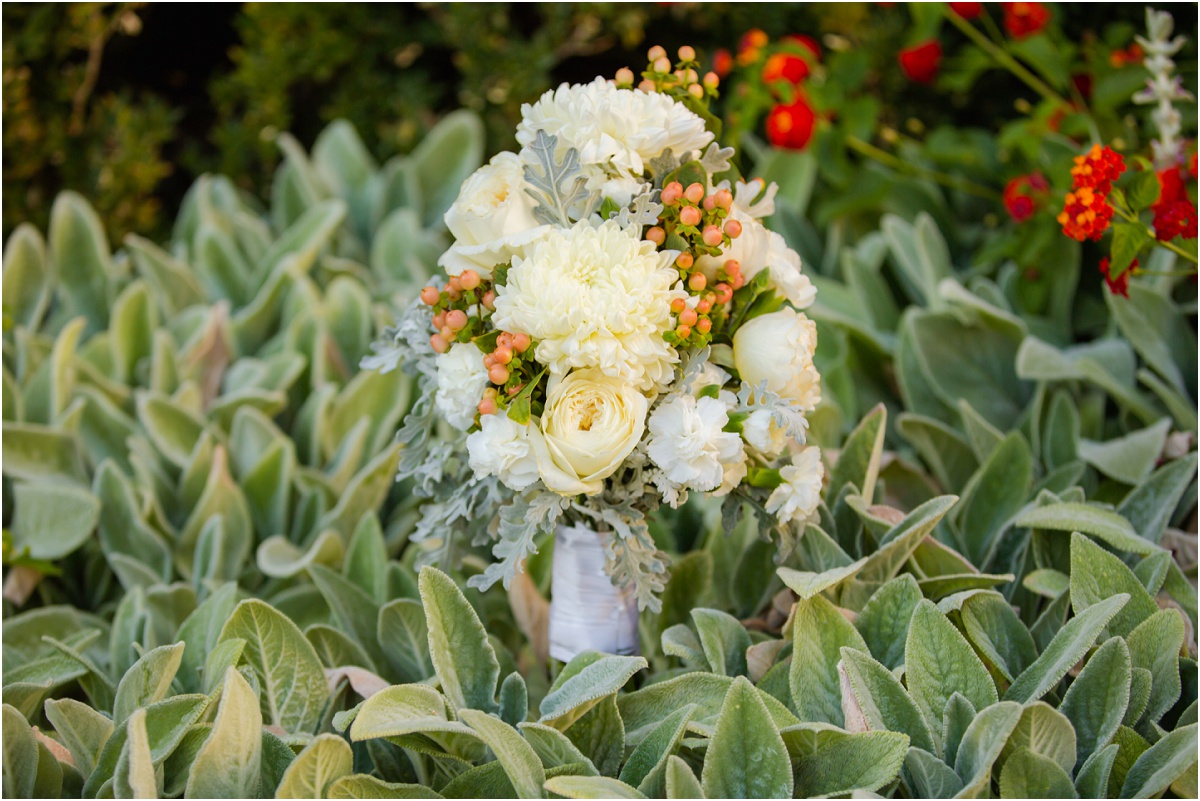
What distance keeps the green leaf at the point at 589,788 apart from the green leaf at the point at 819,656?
203mm

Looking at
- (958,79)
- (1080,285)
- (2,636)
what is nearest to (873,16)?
(958,79)

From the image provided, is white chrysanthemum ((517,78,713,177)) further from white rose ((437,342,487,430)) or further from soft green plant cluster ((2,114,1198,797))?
soft green plant cluster ((2,114,1198,797))

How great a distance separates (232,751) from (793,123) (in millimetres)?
1400

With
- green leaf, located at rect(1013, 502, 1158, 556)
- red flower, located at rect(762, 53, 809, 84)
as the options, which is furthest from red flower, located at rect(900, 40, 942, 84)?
green leaf, located at rect(1013, 502, 1158, 556)

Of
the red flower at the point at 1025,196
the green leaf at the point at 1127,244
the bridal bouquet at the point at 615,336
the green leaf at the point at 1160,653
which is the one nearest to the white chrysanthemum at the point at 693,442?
the bridal bouquet at the point at 615,336

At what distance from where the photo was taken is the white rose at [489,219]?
89 centimetres

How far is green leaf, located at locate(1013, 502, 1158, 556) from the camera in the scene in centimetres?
111

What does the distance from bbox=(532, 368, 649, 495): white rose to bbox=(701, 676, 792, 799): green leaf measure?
21 centimetres

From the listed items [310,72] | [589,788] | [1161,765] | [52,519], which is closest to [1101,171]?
[1161,765]

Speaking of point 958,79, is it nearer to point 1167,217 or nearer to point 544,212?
point 1167,217

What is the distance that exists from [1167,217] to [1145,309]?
0.36 metres

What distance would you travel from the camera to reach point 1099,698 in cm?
92

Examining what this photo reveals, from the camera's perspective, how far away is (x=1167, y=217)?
1.14 meters

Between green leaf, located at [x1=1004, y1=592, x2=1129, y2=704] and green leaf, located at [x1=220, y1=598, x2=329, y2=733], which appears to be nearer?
green leaf, located at [x1=1004, y1=592, x2=1129, y2=704]
